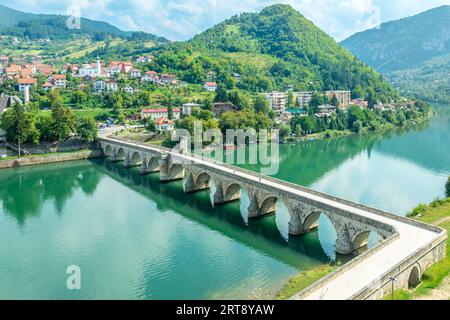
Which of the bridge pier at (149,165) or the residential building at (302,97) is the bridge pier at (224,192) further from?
the residential building at (302,97)

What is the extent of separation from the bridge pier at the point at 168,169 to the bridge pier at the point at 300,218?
50.9 ft

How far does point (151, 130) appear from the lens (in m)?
57.1

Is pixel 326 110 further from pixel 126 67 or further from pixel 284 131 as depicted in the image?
pixel 126 67

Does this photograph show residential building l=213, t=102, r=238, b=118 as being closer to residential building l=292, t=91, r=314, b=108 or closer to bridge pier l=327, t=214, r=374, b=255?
residential building l=292, t=91, r=314, b=108

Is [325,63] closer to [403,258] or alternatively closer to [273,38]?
[273,38]

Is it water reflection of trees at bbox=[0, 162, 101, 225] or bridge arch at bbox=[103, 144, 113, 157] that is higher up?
bridge arch at bbox=[103, 144, 113, 157]

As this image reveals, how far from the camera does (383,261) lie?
16484mm

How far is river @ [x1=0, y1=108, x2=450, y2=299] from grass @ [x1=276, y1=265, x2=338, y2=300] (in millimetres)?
481

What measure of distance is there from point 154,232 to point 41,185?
58.8ft

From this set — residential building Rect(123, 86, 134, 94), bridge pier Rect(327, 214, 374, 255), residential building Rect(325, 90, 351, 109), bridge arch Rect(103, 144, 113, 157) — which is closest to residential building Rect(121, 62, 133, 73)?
residential building Rect(123, 86, 134, 94)

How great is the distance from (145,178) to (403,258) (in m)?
27.4

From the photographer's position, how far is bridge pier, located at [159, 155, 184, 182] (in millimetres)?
37500

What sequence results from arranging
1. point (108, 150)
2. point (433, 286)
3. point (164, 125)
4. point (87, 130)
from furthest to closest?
point (164, 125) → point (87, 130) → point (108, 150) → point (433, 286)

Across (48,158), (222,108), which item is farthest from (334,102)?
(48,158)
